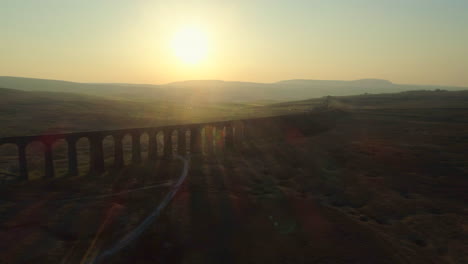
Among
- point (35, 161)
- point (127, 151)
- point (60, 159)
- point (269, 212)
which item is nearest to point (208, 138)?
point (127, 151)

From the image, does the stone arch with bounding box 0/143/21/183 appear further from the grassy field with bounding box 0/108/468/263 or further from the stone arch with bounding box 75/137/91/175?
the stone arch with bounding box 75/137/91/175

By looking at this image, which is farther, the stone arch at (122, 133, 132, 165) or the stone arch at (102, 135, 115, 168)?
the stone arch at (122, 133, 132, 165)

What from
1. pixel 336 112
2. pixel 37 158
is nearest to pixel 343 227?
pixel 37 158

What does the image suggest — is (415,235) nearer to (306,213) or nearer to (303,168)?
(306,213)

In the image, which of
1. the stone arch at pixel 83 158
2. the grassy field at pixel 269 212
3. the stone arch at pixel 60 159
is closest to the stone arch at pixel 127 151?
the grassy field at pixel 269 212

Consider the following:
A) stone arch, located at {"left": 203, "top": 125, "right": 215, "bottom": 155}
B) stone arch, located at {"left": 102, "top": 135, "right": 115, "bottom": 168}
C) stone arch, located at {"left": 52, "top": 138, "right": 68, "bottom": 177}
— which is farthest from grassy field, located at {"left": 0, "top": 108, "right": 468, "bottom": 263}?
stone arch, located at {"left": 203, "top": 125, "right": 215, "bottom": 155}

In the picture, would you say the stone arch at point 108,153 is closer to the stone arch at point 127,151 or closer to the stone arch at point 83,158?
the stone arch at point 127,151

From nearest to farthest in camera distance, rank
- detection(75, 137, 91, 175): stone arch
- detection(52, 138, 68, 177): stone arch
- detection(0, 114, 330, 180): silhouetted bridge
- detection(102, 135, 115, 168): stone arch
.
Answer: detection(0, 114, 330, 180): silhouetted bridge < detection(52, 138, 68, 177): stone arch < detection(75, 137, 91, 175): stone arch < detection(102, 135, 115, 168): stone arch
